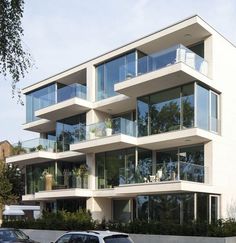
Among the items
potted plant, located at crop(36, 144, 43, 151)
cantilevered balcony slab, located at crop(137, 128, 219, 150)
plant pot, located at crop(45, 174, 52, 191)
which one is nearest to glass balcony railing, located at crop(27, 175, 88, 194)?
plant pot, located at crop(45, 174, 52, 191)

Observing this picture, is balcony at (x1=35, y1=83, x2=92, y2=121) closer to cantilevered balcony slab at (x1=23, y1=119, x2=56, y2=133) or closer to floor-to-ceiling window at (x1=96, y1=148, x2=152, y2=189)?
cantilevered balcony slab at (x1=23, y1=119, x2=56, y2=133)

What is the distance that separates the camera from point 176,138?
27.5 metres

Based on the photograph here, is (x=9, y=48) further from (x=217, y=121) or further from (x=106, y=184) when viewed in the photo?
(x=106, y=184)

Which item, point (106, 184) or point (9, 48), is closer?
point (9, 48)

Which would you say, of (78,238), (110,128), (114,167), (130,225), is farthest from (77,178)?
(78,238)

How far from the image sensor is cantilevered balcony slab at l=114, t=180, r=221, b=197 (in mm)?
25953

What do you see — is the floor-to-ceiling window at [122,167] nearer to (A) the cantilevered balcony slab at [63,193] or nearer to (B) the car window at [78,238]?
(A) the cantilevered balcony slab at [63,193]

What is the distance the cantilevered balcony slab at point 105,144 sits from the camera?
99.6 ft

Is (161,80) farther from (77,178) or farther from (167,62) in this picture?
(77,178)

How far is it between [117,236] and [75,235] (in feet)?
4.31

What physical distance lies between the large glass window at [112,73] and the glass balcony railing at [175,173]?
20.5 feet

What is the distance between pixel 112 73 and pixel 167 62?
A: 6.95 m

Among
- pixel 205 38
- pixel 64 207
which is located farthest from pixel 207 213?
pixel 64 207

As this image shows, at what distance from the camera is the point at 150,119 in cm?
2994
